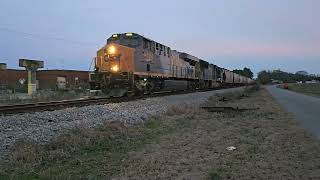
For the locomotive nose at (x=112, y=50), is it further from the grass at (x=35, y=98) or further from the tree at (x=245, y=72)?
the tree at (x=245, y=72)

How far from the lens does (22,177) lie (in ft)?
22.2

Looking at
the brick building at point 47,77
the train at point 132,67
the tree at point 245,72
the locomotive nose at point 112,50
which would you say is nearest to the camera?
the train at point 132,67

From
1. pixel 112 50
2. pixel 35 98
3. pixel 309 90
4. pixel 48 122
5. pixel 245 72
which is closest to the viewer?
pixel 48 122

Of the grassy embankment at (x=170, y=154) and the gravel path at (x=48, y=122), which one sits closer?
the grassy embankment at (x=170, y=154)

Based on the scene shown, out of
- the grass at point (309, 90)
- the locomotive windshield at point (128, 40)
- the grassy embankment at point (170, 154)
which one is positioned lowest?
the grassy embankment at point (170, 154)

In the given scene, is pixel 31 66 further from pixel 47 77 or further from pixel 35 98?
pixel 47 77

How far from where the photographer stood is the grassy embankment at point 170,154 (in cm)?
709

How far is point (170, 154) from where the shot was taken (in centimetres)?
867

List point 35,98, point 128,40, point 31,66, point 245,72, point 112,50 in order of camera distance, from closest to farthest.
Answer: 1. point 112,50
2. point 128,40
3. point 35,98
4. point 31,66
5. point 245,72

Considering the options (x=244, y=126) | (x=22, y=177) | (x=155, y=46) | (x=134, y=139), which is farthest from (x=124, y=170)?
(x=155, y=46)

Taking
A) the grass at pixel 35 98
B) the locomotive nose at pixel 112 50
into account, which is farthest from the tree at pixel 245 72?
the locomotive nose at pixel 112 50

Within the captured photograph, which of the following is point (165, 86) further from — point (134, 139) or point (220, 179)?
point (220, 179)

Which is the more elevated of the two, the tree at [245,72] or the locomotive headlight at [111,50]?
the tree at [245,72]

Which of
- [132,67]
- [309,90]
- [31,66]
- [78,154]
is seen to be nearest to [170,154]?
[78,154]
